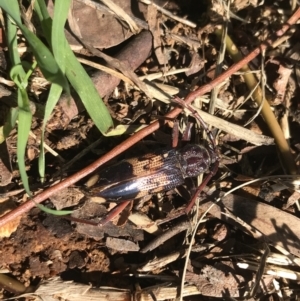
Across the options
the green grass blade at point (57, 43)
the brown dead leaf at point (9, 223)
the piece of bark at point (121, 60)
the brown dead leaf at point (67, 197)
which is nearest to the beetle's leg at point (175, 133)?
the piece of bark at point (121, 60)

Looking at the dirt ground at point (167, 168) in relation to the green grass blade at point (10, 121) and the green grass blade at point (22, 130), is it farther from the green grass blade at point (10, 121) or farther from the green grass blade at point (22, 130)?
the green grass blade at point (22, 130)

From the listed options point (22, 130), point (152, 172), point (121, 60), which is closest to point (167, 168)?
point (152, 172)

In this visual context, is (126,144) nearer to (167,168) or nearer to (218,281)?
(167,168)

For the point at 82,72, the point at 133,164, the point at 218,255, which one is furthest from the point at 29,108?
the point at 218,255

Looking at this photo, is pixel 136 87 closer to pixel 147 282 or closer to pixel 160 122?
pixel 160 122

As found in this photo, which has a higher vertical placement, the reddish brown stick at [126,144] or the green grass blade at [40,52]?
the green grass blade at [40,52]

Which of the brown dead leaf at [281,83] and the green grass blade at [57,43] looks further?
the brown dead leaf at [281,83]
